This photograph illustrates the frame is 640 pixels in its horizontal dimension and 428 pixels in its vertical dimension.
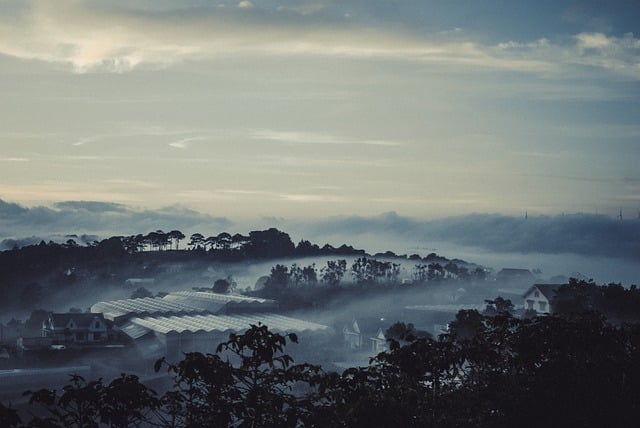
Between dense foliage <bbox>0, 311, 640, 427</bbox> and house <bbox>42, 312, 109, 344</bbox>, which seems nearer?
dense foliage <bbox>0, 311, 640, 427</bbox>

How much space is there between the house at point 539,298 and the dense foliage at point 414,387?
1901 centimetres

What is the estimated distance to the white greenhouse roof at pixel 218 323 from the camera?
23375 millimetres

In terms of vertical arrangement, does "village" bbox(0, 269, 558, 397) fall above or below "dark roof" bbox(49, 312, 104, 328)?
below

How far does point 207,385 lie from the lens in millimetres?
5461

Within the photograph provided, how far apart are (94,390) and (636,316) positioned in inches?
723

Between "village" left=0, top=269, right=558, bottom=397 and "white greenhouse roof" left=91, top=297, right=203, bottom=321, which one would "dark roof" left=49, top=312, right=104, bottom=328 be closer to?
"village" left=0, top=269, right=558, bottom=397

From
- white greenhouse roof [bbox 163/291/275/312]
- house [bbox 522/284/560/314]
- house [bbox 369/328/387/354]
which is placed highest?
house [bbox 522/284/560/314]

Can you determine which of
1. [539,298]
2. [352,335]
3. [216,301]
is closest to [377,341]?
[352,335]

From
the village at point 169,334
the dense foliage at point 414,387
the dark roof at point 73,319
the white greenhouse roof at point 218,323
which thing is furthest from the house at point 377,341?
the dense foliage at point 414,387

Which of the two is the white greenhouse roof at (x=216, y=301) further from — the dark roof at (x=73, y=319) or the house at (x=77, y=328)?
the dark roof at (x=73, y=319)

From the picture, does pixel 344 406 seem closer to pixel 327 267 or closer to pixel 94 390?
pixel 94 390

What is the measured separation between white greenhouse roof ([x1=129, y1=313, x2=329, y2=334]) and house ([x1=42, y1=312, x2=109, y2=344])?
1587mm

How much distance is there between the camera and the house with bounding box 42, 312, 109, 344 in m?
23.4

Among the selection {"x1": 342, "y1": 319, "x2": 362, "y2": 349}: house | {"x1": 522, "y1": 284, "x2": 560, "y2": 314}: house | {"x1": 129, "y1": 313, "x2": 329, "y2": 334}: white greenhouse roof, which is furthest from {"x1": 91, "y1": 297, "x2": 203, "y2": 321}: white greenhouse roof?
{"x1": 522, "y1": 284, "x2": 560, "y2": 314}: house
